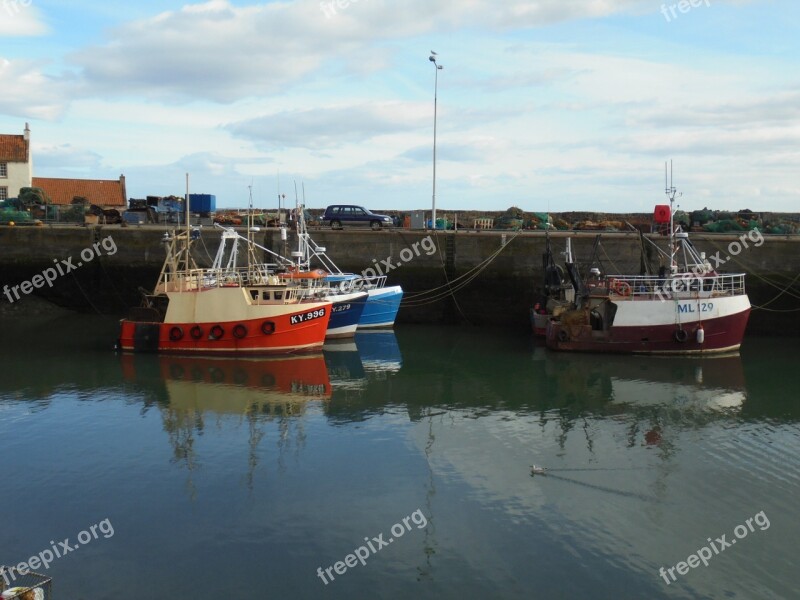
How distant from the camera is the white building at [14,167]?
2103 inches

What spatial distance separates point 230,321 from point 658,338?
13889mm

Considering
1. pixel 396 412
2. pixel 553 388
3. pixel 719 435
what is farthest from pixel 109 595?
pixel 553 388

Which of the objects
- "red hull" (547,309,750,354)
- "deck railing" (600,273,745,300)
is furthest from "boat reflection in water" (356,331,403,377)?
"deck railing" (600,273,745,300)

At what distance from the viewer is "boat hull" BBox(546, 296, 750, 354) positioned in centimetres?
2625

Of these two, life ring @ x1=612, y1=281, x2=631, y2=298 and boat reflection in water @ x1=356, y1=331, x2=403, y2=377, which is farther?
life ring @ x1=612, y1=281, x2=631, y2=298

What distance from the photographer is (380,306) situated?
32.3m

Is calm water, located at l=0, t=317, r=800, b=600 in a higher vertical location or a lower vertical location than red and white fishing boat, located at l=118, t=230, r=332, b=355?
lower

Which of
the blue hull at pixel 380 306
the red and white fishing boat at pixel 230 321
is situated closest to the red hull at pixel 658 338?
the blue hull at pixel 380 306

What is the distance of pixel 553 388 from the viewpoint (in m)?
23.0

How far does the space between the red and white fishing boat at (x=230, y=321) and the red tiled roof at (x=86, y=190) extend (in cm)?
2925

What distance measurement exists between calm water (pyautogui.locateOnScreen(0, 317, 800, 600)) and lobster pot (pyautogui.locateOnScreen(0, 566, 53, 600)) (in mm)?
511

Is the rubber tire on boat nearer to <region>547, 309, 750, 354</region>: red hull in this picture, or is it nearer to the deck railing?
the deck railing

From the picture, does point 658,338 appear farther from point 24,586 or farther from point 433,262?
point 24,586

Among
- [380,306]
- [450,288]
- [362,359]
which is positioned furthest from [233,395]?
[450,288]
